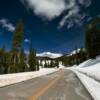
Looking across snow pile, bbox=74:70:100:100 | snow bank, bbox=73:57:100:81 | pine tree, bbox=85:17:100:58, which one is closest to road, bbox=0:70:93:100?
snow pile, bbox=74:70:100:100

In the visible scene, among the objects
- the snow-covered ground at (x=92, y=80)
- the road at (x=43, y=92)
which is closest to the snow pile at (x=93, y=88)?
the snow-covered ground at (x=92, y=80)

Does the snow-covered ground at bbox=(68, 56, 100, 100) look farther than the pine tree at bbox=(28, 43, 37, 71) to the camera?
No

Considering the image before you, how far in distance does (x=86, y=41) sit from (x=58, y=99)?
64.7 metres

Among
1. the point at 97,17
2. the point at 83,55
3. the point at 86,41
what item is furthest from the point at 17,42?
the point at 83,55

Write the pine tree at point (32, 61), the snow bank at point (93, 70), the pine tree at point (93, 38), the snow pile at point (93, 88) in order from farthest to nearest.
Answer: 1. the pine tree at point (32, 61)
2. the pine tree at point (93, 38)
3. the snow bank at point (93, 70)
4. the snow pile at point (93, 88)

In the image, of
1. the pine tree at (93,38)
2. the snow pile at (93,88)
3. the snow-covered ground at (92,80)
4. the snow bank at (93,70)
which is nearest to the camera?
the snow pile at (93,88)

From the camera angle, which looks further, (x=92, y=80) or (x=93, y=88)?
(x=92, y=80)

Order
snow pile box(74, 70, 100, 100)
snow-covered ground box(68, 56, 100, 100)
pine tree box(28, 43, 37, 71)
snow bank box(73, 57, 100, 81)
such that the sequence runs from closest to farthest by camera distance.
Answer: snow pile box(74, 70, 100, 100), snow-covered ground box(68, 56, 100, 100), snow bank box(73, 57, 100, 81), pine tree box(28, 43, 37, 71)

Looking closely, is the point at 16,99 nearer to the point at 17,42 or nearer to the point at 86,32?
the point at 17,42

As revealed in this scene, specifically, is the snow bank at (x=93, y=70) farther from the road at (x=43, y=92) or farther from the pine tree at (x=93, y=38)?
the pine tree at (x=93, y=38)

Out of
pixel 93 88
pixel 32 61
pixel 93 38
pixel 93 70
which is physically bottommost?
pixel 93 88

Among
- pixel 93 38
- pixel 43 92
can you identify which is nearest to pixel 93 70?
pixel 43 92

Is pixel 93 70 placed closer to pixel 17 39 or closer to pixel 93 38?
pixel 93 38

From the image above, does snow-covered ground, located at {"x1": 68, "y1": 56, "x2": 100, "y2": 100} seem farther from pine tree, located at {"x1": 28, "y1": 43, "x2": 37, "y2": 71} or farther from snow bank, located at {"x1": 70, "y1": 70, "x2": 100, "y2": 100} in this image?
pine tree, located at {"x1": 28, "y1": 43, "x2": 37, "y2": 71}
